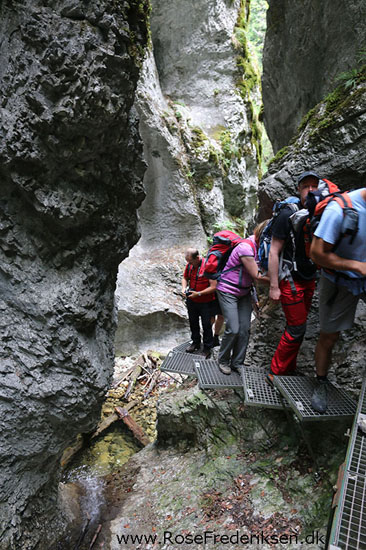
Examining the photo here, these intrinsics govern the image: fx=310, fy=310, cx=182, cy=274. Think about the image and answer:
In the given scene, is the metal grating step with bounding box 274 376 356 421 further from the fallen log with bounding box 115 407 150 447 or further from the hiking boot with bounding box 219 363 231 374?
the fallen log with bounding box 115 407 150 447

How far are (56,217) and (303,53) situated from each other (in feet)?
21.8

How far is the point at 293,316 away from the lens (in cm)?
357

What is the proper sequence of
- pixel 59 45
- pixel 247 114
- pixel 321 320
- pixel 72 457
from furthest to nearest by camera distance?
pixel 247 114 < pixel 72 457 < pixel 321 320 < pixel 59 45

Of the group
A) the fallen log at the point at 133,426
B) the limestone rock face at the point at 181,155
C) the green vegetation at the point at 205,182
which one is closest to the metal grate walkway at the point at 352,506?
the fallen log at the point at 133,426

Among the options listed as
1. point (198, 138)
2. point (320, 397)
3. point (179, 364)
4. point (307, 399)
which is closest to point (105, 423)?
point (179, 364)

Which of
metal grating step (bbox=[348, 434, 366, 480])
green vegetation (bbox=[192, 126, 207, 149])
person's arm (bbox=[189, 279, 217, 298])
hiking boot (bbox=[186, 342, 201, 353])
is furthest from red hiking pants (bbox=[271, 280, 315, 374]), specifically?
green vegetation (bbox=[192, 126, 207, 149])

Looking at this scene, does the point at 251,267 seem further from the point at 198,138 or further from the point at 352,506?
the point at 198,138

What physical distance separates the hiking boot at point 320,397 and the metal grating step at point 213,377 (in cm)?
111

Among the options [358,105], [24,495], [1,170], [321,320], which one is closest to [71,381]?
[24,495]

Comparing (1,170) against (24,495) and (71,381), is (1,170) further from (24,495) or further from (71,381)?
Result: (24,495)

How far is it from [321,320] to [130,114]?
307 centimetres

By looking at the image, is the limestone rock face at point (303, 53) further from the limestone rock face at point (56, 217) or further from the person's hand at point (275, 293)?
the person's hand at point (275, 293)

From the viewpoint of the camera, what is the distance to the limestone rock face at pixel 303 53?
5.14m

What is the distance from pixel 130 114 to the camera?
11.7 feet
